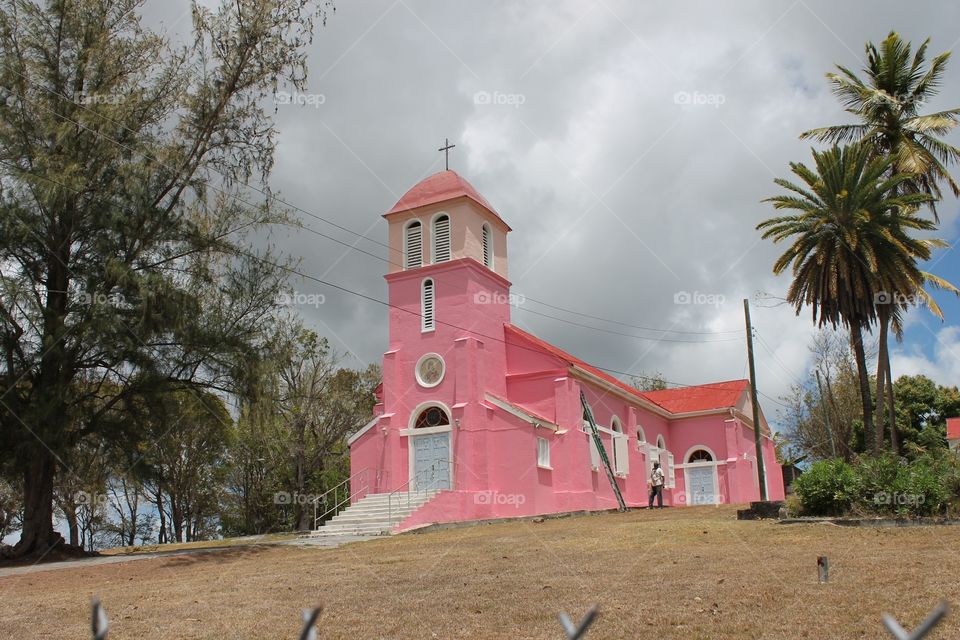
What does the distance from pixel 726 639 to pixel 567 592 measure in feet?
11.0

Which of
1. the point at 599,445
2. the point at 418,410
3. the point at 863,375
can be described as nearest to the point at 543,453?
the point at 599,445

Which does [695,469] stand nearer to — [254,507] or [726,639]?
[254,507]

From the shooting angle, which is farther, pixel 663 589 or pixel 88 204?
pixel 88 204

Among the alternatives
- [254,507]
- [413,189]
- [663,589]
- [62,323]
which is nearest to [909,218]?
[413,189]

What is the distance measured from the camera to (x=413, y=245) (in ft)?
107

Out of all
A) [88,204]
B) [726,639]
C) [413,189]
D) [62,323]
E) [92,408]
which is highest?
[413,189]

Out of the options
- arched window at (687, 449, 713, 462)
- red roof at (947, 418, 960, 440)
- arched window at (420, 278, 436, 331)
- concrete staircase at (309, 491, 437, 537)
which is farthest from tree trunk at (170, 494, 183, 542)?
red roof at (947, 418, 960, 440)

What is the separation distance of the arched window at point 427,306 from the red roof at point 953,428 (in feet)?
119

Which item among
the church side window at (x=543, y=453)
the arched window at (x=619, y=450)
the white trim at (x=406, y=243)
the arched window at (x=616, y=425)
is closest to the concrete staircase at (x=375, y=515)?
the church side window at (x=543, y=453)

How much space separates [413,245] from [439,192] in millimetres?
2261

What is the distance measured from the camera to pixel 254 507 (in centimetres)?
4719

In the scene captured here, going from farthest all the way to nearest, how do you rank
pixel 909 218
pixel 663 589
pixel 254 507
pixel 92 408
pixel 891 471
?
pixel 254 507, pixel 909 218, pixel 92 408, pixel 891 471, pixel 663 589

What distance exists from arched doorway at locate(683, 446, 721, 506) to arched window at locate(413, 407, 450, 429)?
16879 millimetres

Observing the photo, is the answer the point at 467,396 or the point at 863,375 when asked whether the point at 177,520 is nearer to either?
the point at 467,396
